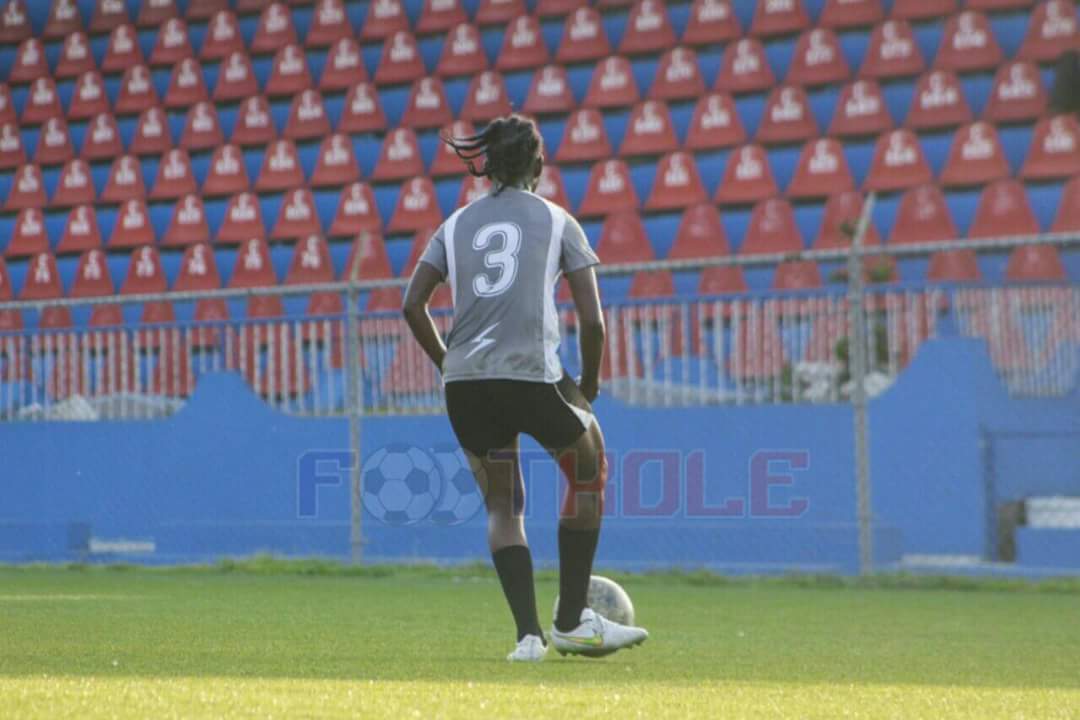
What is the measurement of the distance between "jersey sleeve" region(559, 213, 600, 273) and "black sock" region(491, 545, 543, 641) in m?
0.70

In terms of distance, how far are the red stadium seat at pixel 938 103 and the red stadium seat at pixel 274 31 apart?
20.8ft

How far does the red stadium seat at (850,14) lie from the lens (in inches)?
539

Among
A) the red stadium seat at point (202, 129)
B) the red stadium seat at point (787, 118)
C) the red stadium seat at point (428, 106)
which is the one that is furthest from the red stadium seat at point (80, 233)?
the red stadium seat at point (787, 118)

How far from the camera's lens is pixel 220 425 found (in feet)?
28.9

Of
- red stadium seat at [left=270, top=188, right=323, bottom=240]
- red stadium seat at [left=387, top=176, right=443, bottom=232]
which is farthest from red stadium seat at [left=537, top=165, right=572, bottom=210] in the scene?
red stadium seat at [left=270, top=188, right=323, bottom=240]

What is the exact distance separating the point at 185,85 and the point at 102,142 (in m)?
1.01

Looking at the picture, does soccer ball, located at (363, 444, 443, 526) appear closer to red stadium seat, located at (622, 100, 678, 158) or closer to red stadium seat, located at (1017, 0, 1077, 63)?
red stadium seat, located at (622, 100, 678, 158)

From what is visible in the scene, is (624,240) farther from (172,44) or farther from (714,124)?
(172,44)

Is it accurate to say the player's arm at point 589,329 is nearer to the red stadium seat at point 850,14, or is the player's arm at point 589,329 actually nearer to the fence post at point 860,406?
the fence post at point 860,406

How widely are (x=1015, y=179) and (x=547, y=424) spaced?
962 cm

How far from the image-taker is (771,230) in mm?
12992

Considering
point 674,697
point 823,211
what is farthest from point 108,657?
point 823,211

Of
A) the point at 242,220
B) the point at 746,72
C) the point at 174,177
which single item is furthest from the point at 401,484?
the point at 174,177

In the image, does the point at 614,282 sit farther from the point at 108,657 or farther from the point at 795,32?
the point at 108,657
